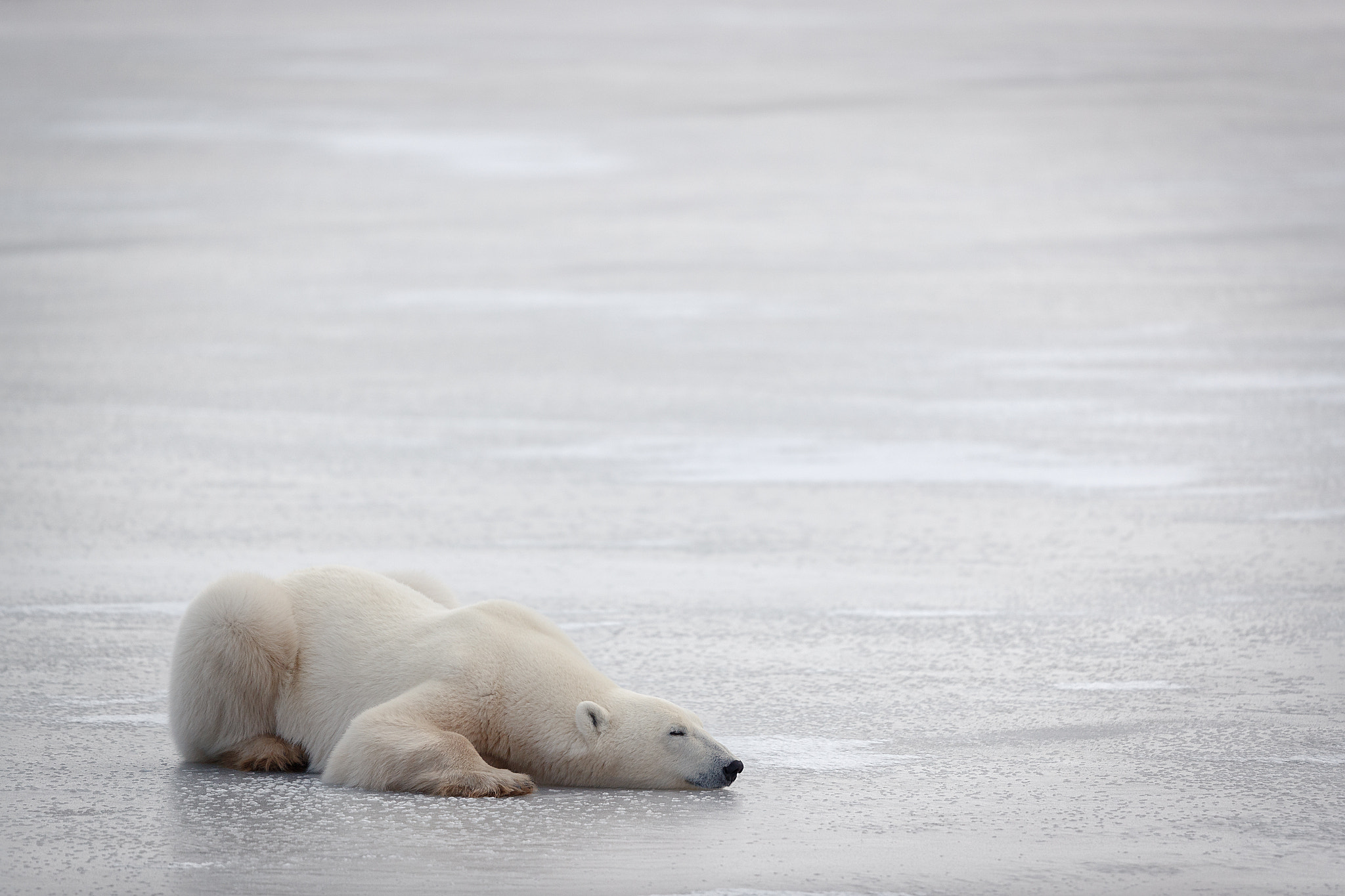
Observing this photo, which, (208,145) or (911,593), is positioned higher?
(208,145)

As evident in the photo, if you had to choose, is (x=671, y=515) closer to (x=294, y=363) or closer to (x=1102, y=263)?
(x=294, y=363)

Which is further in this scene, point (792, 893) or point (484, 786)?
point (484, 786)

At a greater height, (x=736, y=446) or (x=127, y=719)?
(x=736, y=446)

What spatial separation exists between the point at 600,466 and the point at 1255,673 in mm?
3660

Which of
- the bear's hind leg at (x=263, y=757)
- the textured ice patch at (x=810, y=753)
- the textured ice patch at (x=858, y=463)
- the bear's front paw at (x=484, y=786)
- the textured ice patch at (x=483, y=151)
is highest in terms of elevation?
the textured ice patch at (x=483, y=151)

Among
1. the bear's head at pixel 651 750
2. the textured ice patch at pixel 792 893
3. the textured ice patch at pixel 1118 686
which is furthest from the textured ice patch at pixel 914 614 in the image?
the textured ice patch at pixel 792 893

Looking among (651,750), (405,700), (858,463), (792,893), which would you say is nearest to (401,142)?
(858,463)

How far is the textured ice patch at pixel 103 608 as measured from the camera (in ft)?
21.0

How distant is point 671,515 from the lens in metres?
7.95

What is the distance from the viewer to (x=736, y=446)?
364 inches

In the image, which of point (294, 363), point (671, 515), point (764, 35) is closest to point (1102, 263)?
point (294, 363)

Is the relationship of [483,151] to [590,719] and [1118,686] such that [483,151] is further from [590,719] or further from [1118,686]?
[590,719]

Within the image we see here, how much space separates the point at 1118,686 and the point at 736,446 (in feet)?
12.4

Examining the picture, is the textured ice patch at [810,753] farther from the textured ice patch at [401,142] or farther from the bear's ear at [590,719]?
the textured ice patch at [401,142]
